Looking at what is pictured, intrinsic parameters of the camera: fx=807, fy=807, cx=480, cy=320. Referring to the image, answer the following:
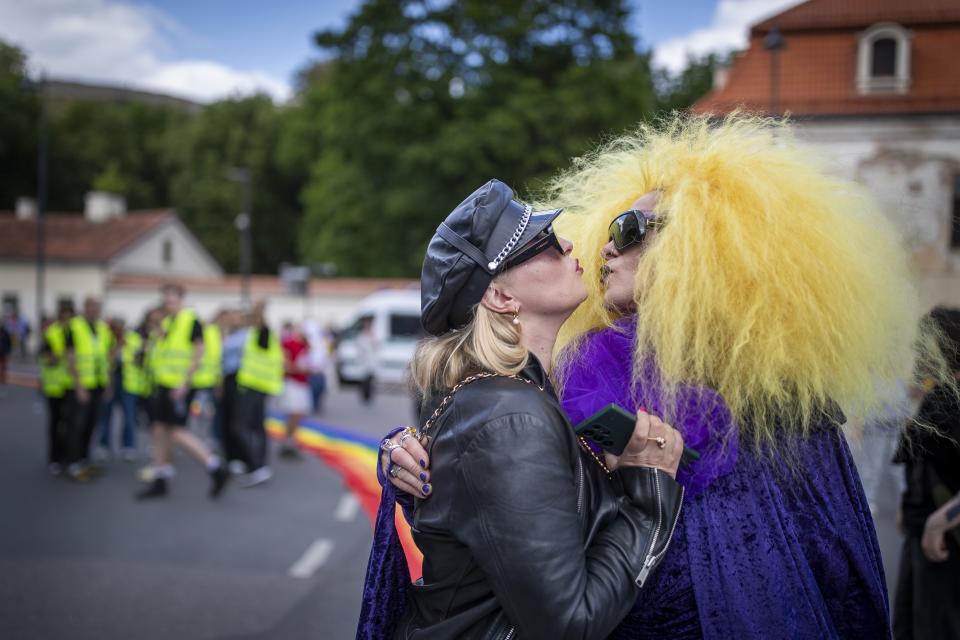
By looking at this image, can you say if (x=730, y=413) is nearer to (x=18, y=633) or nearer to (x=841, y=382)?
(x=841, y=382)

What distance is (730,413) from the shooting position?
1.86 meters

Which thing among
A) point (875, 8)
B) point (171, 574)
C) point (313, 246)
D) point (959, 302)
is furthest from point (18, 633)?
point (313, 246)

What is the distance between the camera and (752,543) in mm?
1786

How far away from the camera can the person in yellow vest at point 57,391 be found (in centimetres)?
908

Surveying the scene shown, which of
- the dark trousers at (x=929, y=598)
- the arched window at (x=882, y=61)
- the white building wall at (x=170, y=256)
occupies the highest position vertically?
the arched window at (x=882, y=61)

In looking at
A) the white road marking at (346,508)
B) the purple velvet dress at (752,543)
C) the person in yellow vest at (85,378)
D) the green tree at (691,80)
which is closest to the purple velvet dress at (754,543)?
the purple velvet dress at (752,543)

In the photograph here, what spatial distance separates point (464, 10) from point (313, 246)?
1460 cm

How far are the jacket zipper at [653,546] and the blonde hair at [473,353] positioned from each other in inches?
15.1

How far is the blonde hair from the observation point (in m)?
1.81

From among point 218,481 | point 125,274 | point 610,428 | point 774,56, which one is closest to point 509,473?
point 610,428

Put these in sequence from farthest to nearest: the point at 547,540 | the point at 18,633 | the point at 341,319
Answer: the point at 341,319 < the point at 18,633 < the point at 547,540

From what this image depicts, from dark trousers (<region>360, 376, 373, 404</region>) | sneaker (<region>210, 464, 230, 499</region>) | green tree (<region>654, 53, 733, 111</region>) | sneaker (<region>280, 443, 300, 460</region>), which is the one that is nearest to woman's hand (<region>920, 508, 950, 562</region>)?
sneaker (<region>210, 464, 230, 499</region>)

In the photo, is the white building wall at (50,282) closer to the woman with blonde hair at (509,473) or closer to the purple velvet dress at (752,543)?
the woman with blonde hair at (509,473)

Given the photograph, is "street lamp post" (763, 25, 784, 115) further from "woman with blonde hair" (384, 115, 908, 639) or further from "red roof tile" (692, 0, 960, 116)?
"woman with blonde hair" (384, 115, 908, 639)
